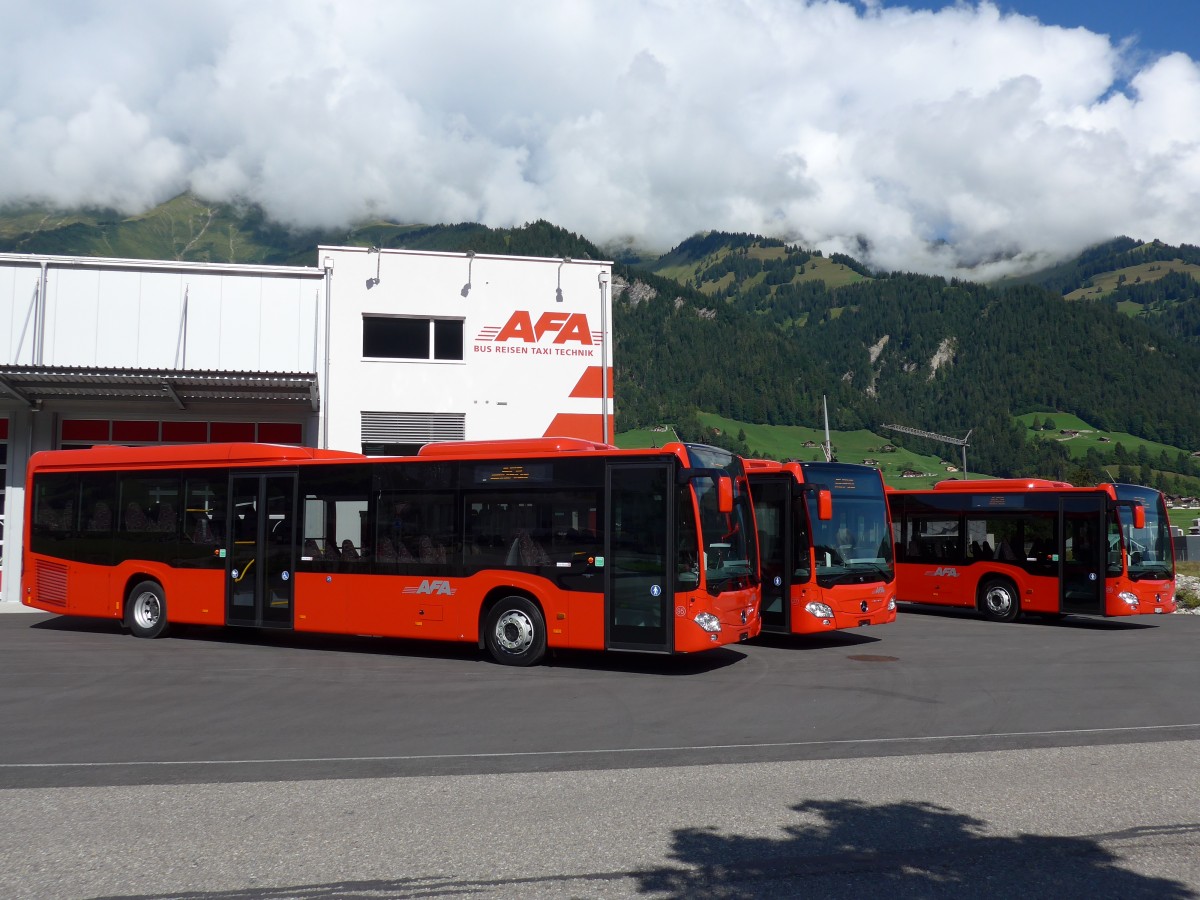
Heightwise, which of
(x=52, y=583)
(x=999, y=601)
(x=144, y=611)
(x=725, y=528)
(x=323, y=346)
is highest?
(x=323, y=346)

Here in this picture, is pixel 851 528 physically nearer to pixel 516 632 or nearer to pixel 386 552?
pixel 516 632

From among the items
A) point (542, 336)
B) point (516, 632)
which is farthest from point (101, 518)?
point (542, 336)

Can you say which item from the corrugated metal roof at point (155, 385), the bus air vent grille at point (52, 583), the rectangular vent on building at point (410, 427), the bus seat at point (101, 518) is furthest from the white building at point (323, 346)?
the bus air vent grille at point (52, 583)

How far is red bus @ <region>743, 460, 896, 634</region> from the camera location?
15.5 metres

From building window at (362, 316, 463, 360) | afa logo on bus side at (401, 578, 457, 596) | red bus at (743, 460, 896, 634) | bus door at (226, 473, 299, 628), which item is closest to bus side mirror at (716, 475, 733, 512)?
red bus at (743, 460, 896, 634)

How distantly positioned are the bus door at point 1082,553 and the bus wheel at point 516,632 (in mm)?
11741

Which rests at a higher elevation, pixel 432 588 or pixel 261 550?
pixel 261 550

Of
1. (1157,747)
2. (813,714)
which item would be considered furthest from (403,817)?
(1157,747)

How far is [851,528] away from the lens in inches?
634

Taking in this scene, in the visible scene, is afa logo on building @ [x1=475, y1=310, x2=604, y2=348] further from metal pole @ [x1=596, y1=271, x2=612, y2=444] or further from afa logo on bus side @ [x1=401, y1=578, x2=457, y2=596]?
afa logo on bus side @ [x1=401, y1=578, x2=457, y2=596]

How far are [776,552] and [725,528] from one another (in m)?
3.01

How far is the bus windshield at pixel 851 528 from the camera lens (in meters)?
15.7

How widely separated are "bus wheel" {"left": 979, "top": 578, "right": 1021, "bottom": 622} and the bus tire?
15.5 m

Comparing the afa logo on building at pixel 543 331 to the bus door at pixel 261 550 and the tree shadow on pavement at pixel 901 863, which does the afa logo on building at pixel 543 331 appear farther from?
the tree shadow on pavement at pixel 901 863
